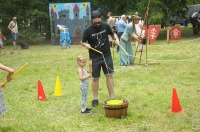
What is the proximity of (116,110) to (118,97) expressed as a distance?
1467mm

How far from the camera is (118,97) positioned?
676 cm

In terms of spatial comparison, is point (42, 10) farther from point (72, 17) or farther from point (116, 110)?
point (116, 110)

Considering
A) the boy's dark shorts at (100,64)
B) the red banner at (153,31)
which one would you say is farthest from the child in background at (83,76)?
the red banner at (153,31)

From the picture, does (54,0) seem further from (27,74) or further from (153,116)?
(153,116)

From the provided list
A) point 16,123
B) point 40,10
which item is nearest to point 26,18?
point 40,10

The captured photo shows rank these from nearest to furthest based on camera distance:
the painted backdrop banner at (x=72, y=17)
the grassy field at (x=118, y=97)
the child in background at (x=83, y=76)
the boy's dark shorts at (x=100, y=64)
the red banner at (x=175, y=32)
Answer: the grassy field at (x=118, y=97)
the child in background at (x=83, y=76)
the boy's dark shorts at (x=100, y=64)
the red banner at (x=175, y=32)
the painted backdrop banner at (x=72, y=17)

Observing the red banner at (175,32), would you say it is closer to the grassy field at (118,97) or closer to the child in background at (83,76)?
the grassy field at (118,97)

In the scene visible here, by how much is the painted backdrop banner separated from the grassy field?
8.16 m

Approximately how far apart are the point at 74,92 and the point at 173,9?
47.5 feet

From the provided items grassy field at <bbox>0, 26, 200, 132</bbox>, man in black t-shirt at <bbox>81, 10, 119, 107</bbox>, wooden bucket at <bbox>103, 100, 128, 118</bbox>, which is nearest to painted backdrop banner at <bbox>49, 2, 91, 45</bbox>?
grassy field at <bbox>0, 26, 200, 132</bbox>

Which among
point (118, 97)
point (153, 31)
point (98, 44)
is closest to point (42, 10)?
point (153, 31)

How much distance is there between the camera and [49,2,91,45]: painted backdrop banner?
1866 centimetres

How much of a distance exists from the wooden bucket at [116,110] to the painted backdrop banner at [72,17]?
13.7m

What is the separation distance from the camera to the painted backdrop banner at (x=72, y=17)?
18.7 metres
